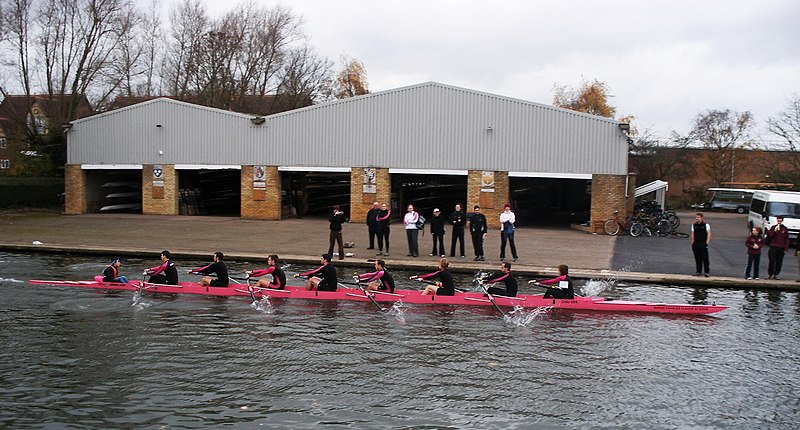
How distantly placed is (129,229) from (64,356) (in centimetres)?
1827

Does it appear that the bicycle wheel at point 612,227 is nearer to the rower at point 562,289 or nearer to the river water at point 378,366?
the river water at point 378,366

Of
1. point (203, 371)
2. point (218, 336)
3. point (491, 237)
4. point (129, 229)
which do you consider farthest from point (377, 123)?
point (203, 371)

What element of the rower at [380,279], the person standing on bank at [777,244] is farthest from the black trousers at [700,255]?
the rower at [380,279]

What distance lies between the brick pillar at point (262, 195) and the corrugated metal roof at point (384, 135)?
0.68 metres

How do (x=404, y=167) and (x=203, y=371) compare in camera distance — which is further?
(x=404, y=167)

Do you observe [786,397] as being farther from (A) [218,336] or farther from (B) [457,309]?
(A) [218,336]

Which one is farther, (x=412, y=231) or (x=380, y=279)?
(x=412, y=231)

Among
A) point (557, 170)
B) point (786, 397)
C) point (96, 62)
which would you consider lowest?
point (786, 397)

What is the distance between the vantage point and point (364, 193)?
32250mm

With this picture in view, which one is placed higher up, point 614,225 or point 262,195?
point 262,195

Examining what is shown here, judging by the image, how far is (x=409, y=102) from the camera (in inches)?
1243

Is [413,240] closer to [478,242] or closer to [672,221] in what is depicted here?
[478,242]

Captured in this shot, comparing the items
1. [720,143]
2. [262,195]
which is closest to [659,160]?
[720,143]

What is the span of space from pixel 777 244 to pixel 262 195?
22.4 metres
